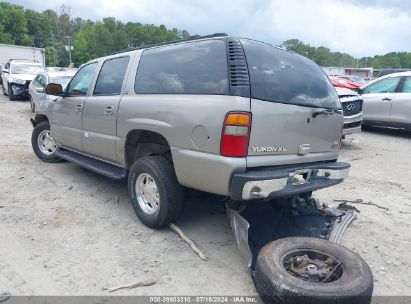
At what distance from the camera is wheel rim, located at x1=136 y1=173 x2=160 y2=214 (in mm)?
4031

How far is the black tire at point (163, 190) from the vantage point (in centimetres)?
378

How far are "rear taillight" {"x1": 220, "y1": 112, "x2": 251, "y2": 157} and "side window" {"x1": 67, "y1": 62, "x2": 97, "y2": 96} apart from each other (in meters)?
2.75

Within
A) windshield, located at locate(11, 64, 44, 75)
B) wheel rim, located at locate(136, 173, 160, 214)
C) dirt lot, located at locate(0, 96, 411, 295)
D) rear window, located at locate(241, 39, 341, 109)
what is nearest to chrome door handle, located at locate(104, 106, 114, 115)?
wheel rim, located at locate(136, 173, 160, 214)

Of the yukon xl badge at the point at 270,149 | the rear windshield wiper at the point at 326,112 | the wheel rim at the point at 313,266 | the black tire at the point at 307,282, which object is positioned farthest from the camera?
the rear windshield wiper at the point at 326,112

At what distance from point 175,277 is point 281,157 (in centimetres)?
141

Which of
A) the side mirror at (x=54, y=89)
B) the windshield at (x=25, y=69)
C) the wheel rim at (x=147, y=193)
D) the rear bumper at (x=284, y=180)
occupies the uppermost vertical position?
the windshield at (x=25, y=69)

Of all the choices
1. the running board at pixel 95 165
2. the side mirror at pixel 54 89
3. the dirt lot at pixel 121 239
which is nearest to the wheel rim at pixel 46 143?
the dirt lot at pixel 121 239

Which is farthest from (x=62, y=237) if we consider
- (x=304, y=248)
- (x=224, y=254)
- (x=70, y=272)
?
(x=304, y=248)

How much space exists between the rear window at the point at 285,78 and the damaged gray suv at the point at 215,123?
1cm

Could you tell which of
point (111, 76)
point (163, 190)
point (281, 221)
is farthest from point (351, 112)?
point (163, 190)

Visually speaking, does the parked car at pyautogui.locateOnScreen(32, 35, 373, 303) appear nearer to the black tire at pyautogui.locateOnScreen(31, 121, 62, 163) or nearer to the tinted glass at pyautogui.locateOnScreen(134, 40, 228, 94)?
the tinted glass at pyautogui.locateOnScreen(134, 40, 228, 94)

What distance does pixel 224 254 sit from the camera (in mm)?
3670

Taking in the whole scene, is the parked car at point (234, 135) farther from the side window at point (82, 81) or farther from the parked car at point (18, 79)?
the parked car at point (18, 79)

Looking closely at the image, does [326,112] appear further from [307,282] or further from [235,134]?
[307,282]
